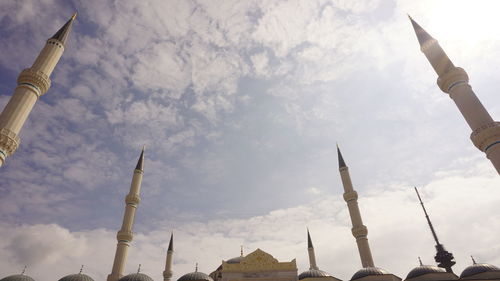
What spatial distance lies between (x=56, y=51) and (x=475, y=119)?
112ft

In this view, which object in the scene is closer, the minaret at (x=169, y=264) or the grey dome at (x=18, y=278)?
the grey dome at (x=18, y=278)

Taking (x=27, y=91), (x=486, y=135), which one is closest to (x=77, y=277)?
(x=27, y=91)

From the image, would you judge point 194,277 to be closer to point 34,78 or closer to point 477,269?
point 34,78

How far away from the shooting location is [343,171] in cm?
4388

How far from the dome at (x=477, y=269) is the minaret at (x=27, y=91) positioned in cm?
4471

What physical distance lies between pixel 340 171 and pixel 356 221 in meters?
8.05

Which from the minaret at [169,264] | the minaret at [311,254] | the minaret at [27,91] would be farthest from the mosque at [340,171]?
the minaret at [311,254]

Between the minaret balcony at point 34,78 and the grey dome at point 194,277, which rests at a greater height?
the minaret balcony at point 34,78

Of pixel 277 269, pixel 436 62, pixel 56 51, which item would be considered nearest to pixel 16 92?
pixel 56 51

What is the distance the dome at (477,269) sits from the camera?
33.2 meters

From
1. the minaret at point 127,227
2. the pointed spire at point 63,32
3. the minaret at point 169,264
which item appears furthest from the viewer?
the minaret at point 169,264

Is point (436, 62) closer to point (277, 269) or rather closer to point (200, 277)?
point (277, 269)

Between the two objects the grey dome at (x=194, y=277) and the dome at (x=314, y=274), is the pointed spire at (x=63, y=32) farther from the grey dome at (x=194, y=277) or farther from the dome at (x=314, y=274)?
the dome at (x=314, y=274)

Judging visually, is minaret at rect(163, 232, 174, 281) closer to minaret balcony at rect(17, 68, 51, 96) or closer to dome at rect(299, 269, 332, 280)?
dome at rect(299, 269, 332, 280)
